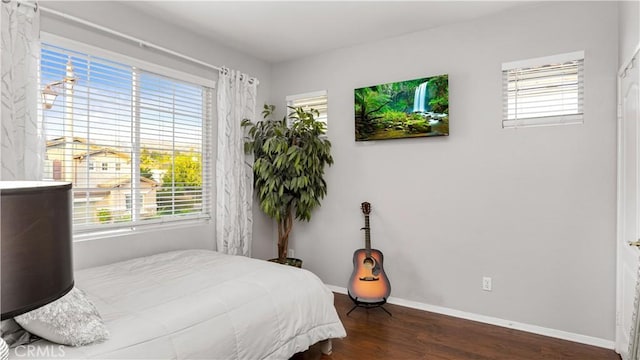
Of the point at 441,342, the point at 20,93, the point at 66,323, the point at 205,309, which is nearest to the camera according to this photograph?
the point at 66,323

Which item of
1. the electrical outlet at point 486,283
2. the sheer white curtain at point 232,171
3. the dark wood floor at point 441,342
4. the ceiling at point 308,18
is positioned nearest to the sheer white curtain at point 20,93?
the ceiling at point 308,18

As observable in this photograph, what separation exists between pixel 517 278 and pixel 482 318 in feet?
1.56

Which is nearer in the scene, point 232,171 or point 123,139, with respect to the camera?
point 123,139

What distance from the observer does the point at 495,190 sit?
9.92ft

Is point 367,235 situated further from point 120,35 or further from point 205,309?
point 120,35

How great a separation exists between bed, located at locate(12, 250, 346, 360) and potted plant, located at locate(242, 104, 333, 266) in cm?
109

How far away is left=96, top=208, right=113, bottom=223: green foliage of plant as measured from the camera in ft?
8.96

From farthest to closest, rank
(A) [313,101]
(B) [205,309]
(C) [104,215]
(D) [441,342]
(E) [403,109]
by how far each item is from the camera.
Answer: (A) [313,101] < (E) [403,109] < (C) [104,215] < (D) [441,342] < (B) [205,309]

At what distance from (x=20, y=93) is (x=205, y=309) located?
186 centimetres

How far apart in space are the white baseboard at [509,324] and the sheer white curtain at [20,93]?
10.6 feet

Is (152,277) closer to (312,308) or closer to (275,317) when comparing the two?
(275,317)

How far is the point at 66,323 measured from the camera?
1.39 metres

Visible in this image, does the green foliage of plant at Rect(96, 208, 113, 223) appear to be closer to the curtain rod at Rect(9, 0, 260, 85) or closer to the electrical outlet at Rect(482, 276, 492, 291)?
the curtain rod at Rect(9, 0, 260, 85)

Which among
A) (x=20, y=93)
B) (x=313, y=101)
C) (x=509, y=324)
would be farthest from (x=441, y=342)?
(x=20, y=93)
